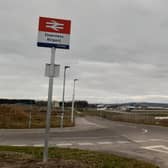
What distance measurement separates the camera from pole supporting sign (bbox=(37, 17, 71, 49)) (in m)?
9.18

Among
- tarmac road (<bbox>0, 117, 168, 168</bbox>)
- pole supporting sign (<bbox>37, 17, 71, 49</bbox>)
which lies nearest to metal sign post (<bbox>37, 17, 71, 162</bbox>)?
pole supporting sign (<bbox>37, 17, 71, 49</bbox>)

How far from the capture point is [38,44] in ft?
30.2

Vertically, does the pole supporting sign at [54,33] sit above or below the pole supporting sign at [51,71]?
above

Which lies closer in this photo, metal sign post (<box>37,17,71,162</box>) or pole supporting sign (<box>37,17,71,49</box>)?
metal sign post (<box>37,17,71,162</box>)

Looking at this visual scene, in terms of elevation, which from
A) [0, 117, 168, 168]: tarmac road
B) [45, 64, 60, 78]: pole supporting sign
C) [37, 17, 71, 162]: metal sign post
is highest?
[37, 17, 71, 162]: metal sign post

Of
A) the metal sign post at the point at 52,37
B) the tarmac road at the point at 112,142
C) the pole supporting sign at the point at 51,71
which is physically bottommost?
the tarmac road at the point at 112,142

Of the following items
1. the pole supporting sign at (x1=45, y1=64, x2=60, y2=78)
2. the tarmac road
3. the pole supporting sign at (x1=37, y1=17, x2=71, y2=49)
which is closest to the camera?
the pole supporting sign at (x1=45, y1=64, x2=60, y2=78)

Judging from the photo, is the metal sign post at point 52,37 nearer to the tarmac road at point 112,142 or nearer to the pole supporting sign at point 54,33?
the pole supporting sign at point 54,33

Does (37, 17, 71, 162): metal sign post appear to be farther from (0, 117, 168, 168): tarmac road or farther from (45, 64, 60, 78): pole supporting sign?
(0, 117, 168, 168): tarmac road

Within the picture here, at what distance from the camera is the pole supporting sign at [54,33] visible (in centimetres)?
918

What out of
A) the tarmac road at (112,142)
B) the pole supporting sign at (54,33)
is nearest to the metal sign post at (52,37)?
the pole supporting sign at (54,33)

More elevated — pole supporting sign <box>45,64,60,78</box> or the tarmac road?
pole supporting sign <box>45,64,60,78</box>

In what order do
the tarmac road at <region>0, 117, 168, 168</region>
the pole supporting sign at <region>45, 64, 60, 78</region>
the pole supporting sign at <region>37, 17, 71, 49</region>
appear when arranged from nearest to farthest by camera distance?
the pole supporting sign at <region>45, 64, 60, 78</region>, the pole supporting sign at <region>37, 17, 71, 49</region>, the tarmac road at <region>0, 117, 168, 168</region>

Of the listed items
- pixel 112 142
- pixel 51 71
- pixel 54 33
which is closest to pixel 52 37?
pixel 54 33
